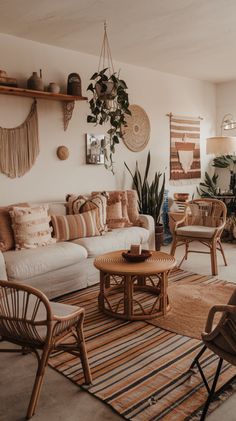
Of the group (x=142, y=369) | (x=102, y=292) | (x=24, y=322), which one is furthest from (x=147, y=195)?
(x=24, y=322)

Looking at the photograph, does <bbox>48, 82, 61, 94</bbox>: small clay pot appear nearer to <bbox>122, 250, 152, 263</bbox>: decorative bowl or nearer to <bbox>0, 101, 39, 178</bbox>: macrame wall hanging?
<bbox>0, 101, 39, 178</bbox>: macrame wall hanging

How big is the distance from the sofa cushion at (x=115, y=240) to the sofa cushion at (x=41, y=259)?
0.40ft

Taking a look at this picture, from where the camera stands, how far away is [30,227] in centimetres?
354

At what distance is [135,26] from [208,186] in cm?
350

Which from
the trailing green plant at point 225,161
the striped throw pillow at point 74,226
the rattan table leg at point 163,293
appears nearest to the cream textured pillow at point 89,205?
the striped throw pillow at point 74,226

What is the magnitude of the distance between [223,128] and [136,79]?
2.16 meters

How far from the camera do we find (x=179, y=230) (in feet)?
A: 14.6

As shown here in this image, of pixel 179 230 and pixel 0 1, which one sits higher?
pixel 0 1

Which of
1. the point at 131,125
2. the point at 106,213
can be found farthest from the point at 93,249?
the point at 131,125

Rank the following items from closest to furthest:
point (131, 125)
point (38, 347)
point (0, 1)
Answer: point (38, 347)
point (0, 1)
point (131, 125)

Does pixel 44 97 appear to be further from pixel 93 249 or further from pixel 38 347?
pixel 38 347

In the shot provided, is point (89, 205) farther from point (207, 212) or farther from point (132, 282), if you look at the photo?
point (207, 212)

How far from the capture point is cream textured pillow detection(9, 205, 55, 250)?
137 inches

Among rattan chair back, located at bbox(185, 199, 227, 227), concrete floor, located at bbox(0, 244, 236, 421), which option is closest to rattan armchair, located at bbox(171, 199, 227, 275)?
rattan chair back, located at bbox(185, 199, 227, 227)
